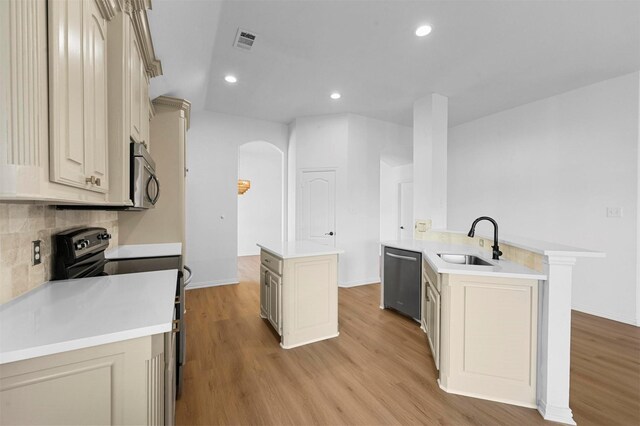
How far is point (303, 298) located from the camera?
98.0 inches

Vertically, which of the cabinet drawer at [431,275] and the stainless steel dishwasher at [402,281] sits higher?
the cabinet drawer at [431,275]

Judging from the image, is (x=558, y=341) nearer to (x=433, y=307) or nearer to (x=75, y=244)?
(x=433, y=307)

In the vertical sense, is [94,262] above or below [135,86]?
below

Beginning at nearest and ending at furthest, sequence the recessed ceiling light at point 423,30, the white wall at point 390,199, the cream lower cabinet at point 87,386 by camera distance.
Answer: the cream lower cabinet at point 87,386 → the recessed ceiling light at point 423,30 → the white wall at point 390,199

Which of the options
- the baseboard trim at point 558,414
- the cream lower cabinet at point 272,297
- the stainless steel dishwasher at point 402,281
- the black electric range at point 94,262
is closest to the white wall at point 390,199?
the stainless steel dishwasher at point 402,281

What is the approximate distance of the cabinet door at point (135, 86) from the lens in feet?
4.97

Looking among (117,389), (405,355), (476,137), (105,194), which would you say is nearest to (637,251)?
(476,137)

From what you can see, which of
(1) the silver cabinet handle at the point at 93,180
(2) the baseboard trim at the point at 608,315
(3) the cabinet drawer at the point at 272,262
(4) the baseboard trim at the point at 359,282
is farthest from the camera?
(4) the baseboard trim at the point at 359,282

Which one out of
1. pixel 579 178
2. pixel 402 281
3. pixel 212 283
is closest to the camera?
pixel 402 281

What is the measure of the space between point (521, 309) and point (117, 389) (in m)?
2.09

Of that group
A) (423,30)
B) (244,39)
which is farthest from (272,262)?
(423,30)

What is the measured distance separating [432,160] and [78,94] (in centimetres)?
365

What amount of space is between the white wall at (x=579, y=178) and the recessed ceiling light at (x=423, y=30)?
2.58 metres

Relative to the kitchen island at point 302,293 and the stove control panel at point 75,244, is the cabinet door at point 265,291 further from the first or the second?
the stove control panel at point 75,244
